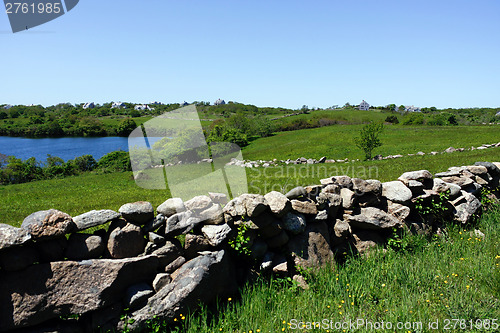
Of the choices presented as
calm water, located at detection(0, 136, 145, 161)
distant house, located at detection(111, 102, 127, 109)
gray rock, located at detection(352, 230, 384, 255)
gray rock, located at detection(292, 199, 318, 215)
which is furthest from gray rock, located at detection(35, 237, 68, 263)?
distant house, located at detection(111, 102, 127, 109)

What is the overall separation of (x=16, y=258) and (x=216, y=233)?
253cm

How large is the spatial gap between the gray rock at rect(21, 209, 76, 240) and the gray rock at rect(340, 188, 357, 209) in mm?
4834

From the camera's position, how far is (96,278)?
154 inches

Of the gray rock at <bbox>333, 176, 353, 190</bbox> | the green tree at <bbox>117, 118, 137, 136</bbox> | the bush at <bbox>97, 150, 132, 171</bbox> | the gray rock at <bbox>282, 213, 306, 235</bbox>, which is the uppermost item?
the green tree at <bbox>117, 118, 137, 136</bbox>

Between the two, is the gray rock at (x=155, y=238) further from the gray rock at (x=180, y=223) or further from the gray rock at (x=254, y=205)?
the gray rock at (x=254, y=205)

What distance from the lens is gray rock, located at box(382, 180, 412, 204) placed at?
20.9 feet

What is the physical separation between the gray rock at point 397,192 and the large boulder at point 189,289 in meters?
4.00

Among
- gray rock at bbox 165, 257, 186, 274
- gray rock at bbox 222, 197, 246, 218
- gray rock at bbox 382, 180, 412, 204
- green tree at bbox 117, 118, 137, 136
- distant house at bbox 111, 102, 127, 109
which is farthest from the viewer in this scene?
distant house at bbox 111, 102, 127, 109

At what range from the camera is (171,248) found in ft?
14.7

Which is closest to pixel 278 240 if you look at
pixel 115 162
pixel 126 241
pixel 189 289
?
pixel 189 289

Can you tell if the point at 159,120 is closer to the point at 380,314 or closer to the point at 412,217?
the point at 380,314

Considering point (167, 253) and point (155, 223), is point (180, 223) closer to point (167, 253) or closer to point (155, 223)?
point (155, 223)

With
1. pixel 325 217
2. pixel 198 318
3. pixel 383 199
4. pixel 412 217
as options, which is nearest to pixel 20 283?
pixel 198 318

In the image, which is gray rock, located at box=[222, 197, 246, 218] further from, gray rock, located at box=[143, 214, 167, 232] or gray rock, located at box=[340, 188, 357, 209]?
gray rock, located at box=[340, 188, 357, 209]
